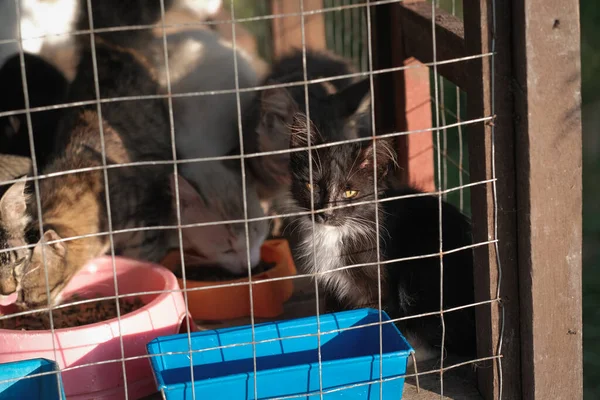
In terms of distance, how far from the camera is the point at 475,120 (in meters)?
2.00

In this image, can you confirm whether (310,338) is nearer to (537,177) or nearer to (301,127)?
(301,127)

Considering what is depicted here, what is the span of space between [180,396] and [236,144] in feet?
6.06

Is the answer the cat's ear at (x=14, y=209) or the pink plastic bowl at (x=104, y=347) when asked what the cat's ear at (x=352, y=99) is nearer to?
the pink plastic bowl at (x=104, y=347)

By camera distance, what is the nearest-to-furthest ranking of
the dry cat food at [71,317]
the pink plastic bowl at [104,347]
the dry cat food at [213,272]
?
1. the pink plastic bowl at [104,347]
2. the dry cat food at [71,317]
3. the dry cat food at [213,272]

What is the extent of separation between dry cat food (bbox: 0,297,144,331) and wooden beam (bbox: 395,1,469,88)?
132 cm

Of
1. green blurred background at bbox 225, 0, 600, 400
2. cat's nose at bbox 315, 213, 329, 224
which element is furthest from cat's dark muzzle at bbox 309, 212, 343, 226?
green blurred background at bbox 225, 0, 600, 400

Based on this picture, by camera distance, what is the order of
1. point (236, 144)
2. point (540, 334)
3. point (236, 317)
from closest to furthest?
point (540, 334) < point (236, 317) < point (236, 144)

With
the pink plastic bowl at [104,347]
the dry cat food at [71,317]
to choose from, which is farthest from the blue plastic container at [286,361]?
the dry cat food at [71,317]

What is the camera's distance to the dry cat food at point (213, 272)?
324cm

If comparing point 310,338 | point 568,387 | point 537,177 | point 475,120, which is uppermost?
point 475,120

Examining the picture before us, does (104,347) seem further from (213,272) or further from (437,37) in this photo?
(437,37)

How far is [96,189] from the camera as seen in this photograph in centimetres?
317

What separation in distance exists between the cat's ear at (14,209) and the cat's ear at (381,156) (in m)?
1.16

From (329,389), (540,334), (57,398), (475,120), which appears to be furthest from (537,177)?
(57,398)
